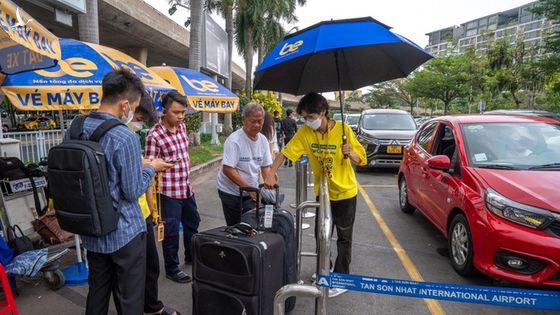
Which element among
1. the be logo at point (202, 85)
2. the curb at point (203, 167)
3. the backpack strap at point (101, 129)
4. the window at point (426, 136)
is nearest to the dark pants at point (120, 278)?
the backpack strap at point (101, 129)

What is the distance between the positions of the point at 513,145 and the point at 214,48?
14.8 m

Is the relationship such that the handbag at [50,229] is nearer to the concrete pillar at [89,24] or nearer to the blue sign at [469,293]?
the concrete pillar at [89,24]

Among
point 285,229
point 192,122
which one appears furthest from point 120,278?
point 192,122

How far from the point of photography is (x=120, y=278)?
2.28m

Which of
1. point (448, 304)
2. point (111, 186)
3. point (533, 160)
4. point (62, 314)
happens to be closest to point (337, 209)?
point (448, 304)

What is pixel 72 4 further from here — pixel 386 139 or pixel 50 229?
pixel 386 139

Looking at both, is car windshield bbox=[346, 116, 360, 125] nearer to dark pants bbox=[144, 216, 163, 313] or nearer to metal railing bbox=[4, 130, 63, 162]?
metal railing bbox=[4, 130, 63, 162]

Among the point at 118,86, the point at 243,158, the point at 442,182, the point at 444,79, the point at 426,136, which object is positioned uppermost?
the point at 444,79

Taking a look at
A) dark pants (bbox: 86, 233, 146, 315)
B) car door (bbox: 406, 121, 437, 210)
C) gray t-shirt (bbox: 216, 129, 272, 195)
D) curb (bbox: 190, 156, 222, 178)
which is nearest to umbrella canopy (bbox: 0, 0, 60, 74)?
dark pants (bbox: 86, 233, 146, 315)

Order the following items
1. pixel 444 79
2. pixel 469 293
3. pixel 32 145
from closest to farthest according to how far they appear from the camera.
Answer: pixel 469 293 → pixel 32 145 → pixel 444 79

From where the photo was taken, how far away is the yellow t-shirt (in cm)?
320

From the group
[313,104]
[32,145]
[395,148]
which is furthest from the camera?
[395,148]

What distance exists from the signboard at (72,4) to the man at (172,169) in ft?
13.1

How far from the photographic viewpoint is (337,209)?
3.33m
